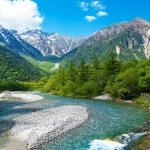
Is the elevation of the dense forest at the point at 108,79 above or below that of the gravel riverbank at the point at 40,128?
above

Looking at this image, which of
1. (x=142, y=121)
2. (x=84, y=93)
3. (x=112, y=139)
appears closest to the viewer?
(x=112, y=139)

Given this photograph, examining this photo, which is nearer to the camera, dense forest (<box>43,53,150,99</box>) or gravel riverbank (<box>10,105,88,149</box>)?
gravel riverbank (<box>10,105,88,149</box>)

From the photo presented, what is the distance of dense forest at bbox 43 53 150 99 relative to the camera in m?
77.4

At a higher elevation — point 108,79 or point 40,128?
point 108,79

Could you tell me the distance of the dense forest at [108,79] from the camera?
77375 mm

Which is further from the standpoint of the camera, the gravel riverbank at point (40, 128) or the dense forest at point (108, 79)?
the dense forest at point (108, 79)

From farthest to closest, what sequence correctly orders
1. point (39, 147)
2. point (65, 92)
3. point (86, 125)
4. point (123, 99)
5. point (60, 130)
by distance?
point (65, 92)
point (123, 99)
point (86, 125)
point (60, 130)
point (39, 147)

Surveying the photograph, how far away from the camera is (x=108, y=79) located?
97312mm

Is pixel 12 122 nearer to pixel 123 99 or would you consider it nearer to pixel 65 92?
pixel 123 99

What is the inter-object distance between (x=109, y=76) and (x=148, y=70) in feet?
69.3

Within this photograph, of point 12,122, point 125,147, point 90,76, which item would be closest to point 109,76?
point 90,76

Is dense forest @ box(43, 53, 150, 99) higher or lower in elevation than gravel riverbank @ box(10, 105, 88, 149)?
higher

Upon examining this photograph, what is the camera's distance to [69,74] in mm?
115688

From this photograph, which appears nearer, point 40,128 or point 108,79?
point 40,128
